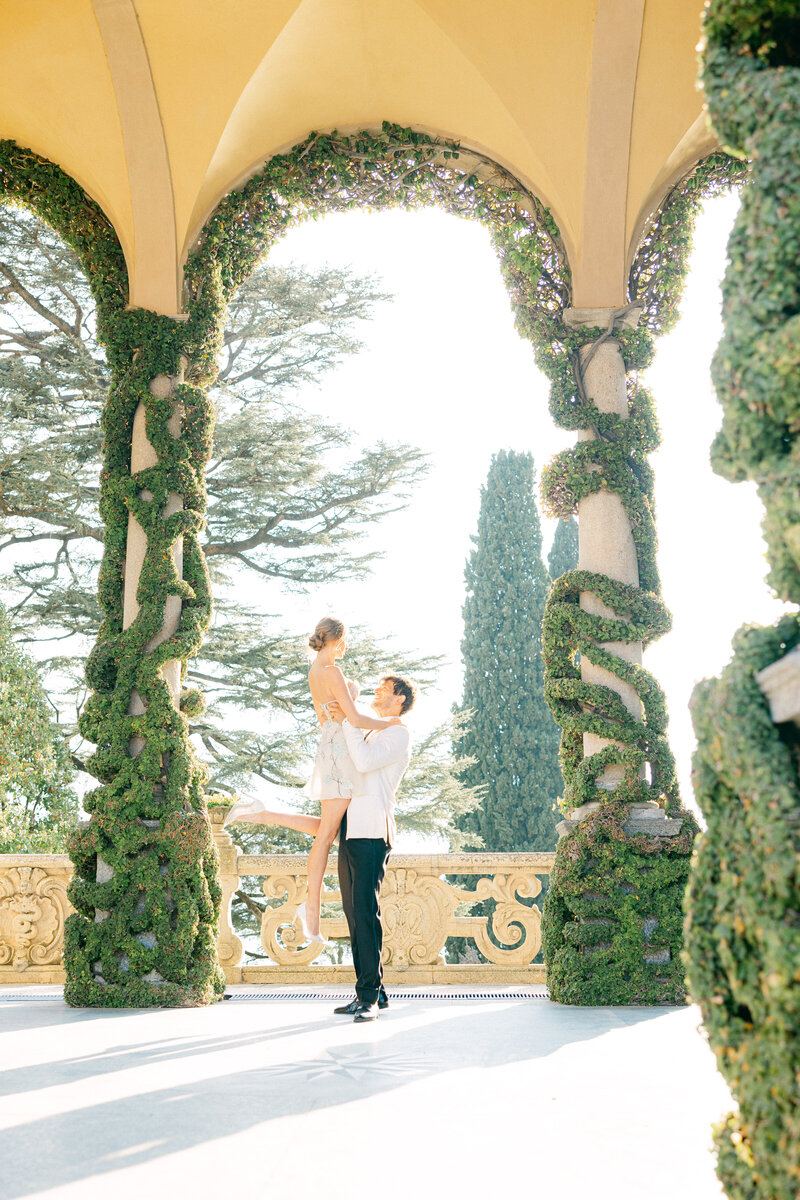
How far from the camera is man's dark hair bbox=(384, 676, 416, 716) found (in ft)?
17.1

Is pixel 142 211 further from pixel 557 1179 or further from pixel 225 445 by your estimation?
pixel 225 445

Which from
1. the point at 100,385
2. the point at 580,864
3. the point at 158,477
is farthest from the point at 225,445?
the point at 580,864

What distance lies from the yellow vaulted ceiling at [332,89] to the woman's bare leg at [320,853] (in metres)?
3.75

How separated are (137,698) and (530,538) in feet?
52.8

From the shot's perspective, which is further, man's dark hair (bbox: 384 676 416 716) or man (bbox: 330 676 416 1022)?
man's dark hair (bbox: 384 676 416 716)

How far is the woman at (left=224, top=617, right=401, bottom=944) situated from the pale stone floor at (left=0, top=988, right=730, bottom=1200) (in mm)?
756

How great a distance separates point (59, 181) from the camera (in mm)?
7340

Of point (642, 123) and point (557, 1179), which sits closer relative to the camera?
point (557, 1179)

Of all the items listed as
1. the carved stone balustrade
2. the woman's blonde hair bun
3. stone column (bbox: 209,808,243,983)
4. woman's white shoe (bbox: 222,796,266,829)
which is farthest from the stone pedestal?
the carved stone balustrade

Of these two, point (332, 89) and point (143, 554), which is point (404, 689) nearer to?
point (143, 554)

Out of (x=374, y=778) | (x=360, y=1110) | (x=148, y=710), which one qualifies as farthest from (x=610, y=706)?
(x=360, y=1110)

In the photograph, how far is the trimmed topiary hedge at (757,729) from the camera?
1795 mm

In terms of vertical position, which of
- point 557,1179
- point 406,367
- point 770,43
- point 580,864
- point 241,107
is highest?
point 406,367

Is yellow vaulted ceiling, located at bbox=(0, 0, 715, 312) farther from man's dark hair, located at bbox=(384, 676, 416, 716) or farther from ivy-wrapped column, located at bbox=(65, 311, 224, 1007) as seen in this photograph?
man's dark hair, located at bbox=(384, 676, 416, 716)
